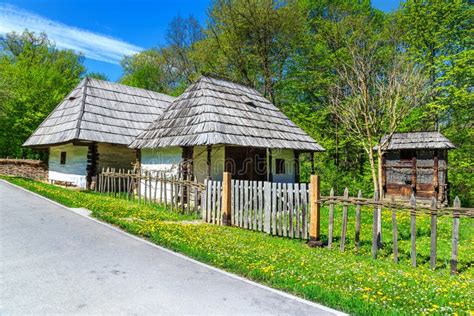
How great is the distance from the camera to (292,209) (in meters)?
8.92

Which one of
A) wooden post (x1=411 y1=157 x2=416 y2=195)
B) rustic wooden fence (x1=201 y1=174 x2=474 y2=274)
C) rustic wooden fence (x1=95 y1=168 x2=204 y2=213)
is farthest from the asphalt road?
wooden post (x1=411 y1=157 x2=416 y2=195)

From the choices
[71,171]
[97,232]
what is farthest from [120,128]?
[97,232]

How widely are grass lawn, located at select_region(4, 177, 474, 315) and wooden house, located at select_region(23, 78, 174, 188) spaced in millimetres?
8843

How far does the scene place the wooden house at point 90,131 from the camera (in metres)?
18.4

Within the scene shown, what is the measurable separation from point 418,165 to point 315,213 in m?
16.6

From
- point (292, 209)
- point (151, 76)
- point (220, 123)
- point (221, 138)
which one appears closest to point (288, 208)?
point (292, 209)

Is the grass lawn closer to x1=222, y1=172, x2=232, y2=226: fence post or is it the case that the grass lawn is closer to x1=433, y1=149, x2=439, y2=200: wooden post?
x1=222, y1=172, x2=232, y2=226: fence post

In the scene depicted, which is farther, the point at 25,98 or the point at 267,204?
the point at 25,98

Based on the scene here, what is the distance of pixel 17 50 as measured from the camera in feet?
130

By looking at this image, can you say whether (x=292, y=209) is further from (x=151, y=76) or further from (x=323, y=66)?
(x=151, y=76)

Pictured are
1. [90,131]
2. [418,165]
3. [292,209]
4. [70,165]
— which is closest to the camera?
[292,209]

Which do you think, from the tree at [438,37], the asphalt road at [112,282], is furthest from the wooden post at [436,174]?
the asphalt road at [112,282]

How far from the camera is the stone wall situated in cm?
2200

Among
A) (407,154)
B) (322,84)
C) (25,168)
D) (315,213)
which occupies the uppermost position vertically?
(322,84)
